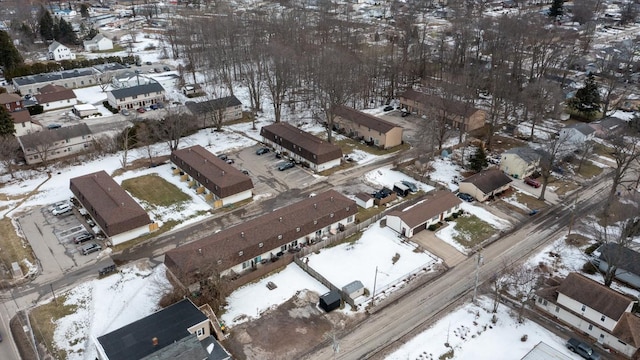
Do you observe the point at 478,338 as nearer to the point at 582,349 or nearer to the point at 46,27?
the point at 582,349

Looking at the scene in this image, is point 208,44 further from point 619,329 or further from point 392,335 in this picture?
point 619,329

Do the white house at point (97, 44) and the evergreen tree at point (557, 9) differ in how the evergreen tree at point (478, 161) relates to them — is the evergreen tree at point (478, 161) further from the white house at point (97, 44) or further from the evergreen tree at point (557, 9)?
the evergreen tree at point (557, 9)

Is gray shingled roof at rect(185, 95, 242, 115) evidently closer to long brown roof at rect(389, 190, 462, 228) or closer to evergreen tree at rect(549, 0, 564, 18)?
long brown roof at rect(389, 190, 462, 228)

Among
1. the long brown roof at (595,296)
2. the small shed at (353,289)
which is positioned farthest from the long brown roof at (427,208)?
the long brown roof at (595,296)

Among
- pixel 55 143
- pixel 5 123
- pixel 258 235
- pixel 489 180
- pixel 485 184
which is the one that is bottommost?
pixel 485 184

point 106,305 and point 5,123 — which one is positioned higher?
point 5,123

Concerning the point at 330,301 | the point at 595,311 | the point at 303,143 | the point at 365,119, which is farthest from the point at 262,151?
the point at 595,311

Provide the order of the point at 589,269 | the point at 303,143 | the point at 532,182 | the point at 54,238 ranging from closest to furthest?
the point at 589,269 → the point at 54,238 → the point at 532,182 → the point at 303,143
